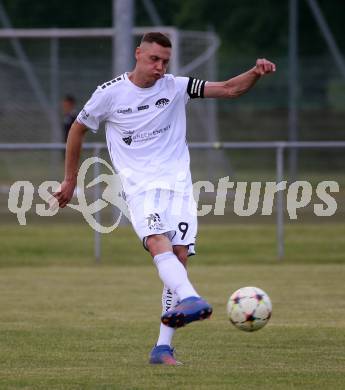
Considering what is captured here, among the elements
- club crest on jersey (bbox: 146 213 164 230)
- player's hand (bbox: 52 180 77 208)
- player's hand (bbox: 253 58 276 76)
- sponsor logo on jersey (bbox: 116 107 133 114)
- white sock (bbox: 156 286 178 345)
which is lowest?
white sock (bbox: 156 286 178 345)

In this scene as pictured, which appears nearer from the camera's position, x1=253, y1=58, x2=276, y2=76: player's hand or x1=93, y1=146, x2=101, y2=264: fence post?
x1=253, y1=58, x2=276, y2=76: player's hand

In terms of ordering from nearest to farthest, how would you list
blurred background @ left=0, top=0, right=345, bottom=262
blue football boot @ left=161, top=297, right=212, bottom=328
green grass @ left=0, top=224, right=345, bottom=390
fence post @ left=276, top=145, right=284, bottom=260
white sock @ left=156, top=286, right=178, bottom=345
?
blue football boot @ left=161, top=297, right=212, bottom=328 → green grass @ left=0, top=224, right=345, bottom=390 → white sock @ left=156, top=286, right=178, bottom=345 → fence post @ left=276, top=145, right=284, bottom=260 → blurred background @ left=0, top=0, right=345, bottom=262

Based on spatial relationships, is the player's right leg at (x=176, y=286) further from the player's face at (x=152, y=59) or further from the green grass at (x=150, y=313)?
the player's face at (x=152, y=59)

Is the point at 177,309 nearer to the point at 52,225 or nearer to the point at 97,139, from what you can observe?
the point at 52,225

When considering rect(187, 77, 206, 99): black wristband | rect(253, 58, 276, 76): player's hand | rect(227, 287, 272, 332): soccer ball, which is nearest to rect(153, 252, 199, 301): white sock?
rect(227, 287, 272, 332): soccer ball

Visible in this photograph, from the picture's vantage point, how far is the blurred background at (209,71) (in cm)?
2555

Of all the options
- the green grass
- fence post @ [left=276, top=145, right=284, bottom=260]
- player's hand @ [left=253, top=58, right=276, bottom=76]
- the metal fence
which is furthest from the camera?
fence post @ [left=276, top=145, right=284, bottom=260]

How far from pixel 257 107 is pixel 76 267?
17.5 m

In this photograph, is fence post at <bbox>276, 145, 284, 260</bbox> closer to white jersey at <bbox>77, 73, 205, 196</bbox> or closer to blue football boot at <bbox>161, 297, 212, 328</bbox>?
white jersey at <bbox>77, 73, 205, 196</bbox>

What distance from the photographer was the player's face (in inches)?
294

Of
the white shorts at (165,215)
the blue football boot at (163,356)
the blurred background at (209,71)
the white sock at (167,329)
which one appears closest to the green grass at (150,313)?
the blue football boot at (163,356)

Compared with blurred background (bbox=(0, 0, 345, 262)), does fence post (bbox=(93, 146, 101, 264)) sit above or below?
below

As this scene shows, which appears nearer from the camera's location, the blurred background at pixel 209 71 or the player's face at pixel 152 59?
the player's face at pixel 152 59

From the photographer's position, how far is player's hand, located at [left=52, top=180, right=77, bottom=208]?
25.5ft
